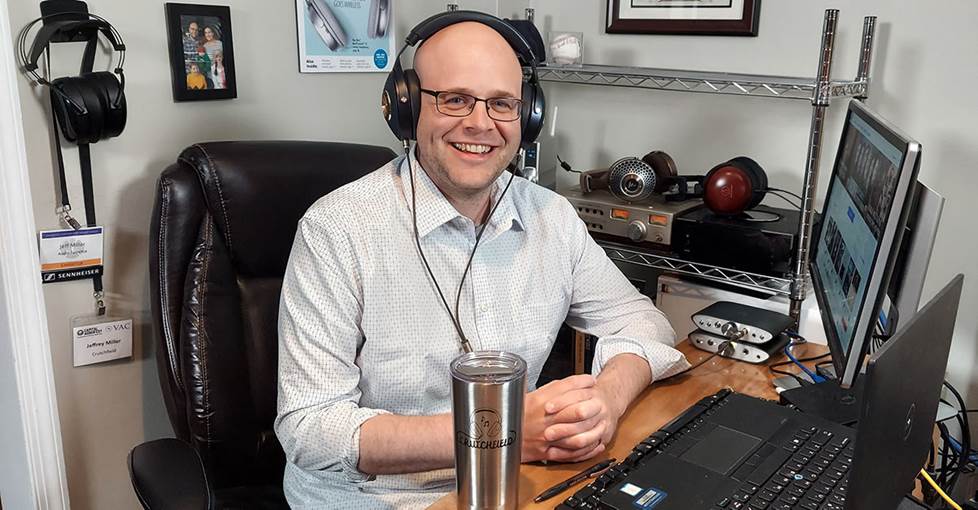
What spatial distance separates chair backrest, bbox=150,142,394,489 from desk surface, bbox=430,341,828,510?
1.65 feet

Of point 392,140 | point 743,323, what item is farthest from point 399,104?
point 392,140

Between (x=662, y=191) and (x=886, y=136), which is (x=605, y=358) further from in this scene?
(x=662, y=191)

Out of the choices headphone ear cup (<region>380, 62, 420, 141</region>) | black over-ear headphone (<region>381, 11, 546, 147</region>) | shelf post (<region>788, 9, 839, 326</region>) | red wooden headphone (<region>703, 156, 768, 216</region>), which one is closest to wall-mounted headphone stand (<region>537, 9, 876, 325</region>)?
shelf post (<region>788, 9, 839, 326</region>)

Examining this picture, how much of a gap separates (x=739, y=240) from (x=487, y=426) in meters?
1.04

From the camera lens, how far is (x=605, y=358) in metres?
1.28

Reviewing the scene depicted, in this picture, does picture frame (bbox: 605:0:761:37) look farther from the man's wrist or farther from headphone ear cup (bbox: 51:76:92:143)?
headphone ear cup (bbox: 51:76:92:143)

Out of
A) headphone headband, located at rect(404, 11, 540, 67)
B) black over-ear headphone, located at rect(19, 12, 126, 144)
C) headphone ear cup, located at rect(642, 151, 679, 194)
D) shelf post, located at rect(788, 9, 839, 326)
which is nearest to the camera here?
headphone headband, located at rect(404, 11, 540, 67)

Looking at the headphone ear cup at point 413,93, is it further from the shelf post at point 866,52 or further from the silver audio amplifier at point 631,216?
the shelf post at point 866,52

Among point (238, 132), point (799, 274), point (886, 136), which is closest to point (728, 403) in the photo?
point (886, 136)

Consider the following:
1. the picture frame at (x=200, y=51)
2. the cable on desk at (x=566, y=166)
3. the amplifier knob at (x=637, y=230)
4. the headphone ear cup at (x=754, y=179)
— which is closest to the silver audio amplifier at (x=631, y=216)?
the amplifier knob at (x=637, y=230)

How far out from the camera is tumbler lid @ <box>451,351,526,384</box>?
0.80 meters

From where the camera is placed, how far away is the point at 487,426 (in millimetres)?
813

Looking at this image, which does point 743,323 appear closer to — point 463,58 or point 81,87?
point 463,58

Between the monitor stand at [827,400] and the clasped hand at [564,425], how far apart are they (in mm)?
338
